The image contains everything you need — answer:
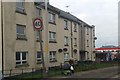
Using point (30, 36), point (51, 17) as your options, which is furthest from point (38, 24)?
point (51, 17)

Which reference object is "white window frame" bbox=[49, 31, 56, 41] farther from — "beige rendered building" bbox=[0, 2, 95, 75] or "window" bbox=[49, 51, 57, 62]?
"window" bbox=[49, 51, 57, 62]

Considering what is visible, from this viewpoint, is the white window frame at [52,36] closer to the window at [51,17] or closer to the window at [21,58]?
the window at [51,17]

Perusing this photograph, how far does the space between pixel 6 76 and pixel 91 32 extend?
38033 millimetres

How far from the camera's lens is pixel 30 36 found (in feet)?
95.3

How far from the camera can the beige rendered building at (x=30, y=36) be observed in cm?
2486

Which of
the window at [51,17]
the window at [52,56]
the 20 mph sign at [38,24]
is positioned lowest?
the window at [52,56]

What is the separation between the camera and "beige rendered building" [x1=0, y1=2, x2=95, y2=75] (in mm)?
24859

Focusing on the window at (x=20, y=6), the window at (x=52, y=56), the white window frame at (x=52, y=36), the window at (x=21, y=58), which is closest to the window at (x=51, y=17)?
the white window frame at (x=52, y=36)

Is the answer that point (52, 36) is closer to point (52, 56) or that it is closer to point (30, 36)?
point (52, 56)

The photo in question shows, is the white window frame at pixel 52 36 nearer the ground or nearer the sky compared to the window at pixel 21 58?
nearer the sky

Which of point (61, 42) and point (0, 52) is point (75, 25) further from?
point (0, 52)

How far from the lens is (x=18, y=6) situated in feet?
89.3

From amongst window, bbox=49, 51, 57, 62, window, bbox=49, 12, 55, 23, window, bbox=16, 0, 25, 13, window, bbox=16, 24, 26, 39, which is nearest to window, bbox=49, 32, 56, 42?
window, bbox=49, 12, 55, 23

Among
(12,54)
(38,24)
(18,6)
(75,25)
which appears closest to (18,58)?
(12,54)
